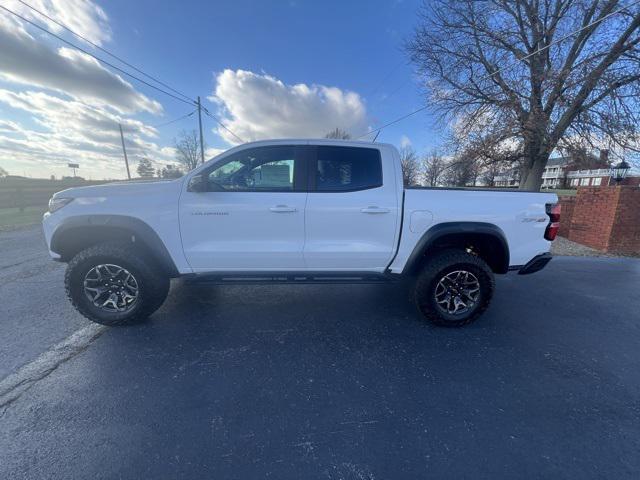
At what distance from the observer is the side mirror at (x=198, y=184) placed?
2.75 m

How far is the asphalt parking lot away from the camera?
1.61m

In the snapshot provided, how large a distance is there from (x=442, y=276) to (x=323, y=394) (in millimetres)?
1799

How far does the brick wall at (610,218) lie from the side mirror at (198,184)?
362 inches

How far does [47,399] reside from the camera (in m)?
2.02

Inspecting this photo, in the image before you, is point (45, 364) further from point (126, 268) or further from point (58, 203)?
point (58, 203)

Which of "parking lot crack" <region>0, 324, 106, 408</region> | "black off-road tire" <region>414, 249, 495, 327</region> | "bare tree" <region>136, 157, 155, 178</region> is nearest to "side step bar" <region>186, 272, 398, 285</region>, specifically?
"black off-road tire" <region>414, 249, 495, 327</region>

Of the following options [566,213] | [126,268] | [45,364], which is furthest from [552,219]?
[566,213]

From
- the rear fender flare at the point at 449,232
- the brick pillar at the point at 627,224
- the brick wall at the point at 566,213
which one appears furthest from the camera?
the brick wall at the point at 566,213

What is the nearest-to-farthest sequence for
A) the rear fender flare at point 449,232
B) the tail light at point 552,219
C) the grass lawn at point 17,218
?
the rear fender flare at point 449,232 < the tail light at point 552,219 < the grass lawn at point 17,218

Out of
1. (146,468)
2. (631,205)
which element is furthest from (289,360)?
(631,205)

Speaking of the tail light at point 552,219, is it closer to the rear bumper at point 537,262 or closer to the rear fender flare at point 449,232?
the rear bumper at point 537,262

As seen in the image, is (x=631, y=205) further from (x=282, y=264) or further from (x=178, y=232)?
(x=178, y=232)

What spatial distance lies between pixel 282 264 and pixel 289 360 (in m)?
0.98

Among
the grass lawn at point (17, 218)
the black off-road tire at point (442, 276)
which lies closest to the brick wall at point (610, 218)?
the black off-road tire at point (442, 276)
